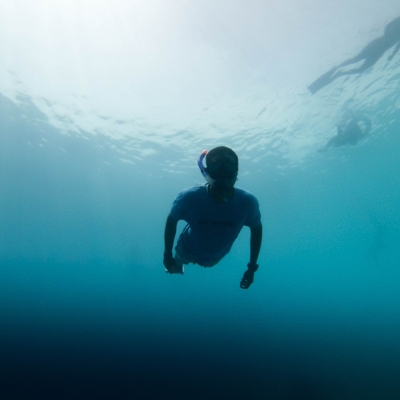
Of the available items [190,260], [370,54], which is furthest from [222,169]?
[370,54]

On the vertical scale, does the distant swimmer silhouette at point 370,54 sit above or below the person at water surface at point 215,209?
above

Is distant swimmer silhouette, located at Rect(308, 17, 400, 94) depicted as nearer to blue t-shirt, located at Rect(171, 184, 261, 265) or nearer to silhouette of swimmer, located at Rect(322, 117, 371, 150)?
silhouette of swimmer, located at Rect(322, 117, 371, 150)

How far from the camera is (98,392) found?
6797 millimetres

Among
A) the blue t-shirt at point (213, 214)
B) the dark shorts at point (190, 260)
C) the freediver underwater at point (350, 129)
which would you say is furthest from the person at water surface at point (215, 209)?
the freediver underwater at point (350, 129)

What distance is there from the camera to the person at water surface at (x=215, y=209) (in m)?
2.68

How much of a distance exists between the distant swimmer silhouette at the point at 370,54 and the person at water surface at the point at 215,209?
1417cm

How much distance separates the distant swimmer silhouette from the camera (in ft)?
36.1

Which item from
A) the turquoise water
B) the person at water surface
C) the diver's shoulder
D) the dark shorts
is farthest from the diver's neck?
the turquoise water

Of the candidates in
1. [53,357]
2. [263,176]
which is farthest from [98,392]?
[263,176]

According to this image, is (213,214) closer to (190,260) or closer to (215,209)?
(215,209)

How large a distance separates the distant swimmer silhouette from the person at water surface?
14172mm

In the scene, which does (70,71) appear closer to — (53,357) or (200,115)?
(200,115)

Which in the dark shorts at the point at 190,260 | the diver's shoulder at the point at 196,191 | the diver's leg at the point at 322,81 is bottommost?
the dark shorts at the point at 190,260

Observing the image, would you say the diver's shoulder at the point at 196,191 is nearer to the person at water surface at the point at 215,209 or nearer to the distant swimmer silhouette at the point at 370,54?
the person at water surface at the point at 215,209
